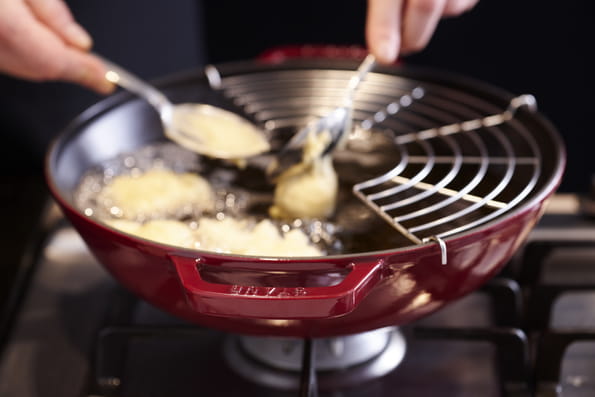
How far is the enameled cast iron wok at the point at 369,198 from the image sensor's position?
518 millimetres

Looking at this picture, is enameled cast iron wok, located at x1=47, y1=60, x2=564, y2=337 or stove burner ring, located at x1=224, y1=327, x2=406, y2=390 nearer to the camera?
enameled cast iron wok, located at x1=47, y1=60, x2=564, y2=337

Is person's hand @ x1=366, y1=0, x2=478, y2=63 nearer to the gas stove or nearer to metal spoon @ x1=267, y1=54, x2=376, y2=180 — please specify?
metal spoon @ x1=267, y1=54, x2=376, y2=180

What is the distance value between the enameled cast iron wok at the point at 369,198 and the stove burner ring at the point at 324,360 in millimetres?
121

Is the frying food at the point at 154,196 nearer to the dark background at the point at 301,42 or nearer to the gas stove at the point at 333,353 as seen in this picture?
the gas stove at the point at 333,353

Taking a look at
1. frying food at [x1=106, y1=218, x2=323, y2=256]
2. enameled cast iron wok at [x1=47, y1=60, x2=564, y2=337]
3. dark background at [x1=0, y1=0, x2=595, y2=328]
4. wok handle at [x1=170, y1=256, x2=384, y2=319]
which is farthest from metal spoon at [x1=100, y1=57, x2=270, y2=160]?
dark background at [x1=0, y1=0, x2=595, y2=328]

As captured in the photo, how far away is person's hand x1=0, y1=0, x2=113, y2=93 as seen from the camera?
2.49 feet

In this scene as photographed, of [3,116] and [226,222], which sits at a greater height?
[3,116]

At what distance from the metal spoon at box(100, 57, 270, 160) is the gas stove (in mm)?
206

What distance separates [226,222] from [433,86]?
38 cm

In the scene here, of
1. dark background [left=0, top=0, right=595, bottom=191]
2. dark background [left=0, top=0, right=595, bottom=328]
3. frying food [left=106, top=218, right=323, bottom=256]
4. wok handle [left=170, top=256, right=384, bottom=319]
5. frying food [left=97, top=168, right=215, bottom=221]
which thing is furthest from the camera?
dark background [left=0, top=0, right=595, bottom=191]

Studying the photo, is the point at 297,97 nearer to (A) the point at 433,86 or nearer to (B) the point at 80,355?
(A) the point at 433,86

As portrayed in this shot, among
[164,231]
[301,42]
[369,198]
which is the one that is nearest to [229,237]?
[164,231]

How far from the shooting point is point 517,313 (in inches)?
30.0

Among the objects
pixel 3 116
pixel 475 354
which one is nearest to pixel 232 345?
pixel 475 354
